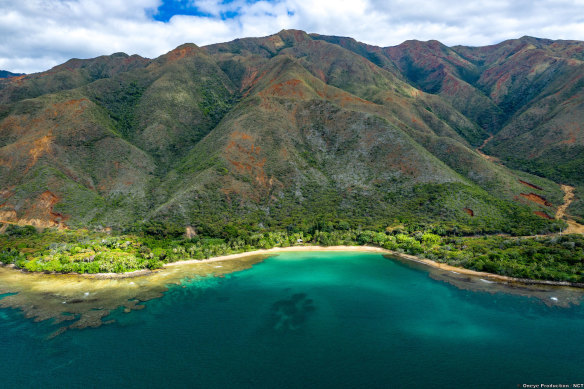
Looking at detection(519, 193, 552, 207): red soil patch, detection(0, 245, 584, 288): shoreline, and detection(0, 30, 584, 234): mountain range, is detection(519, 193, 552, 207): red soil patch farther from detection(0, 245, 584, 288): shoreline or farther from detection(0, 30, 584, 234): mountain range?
detection(0, 245, 584, 288): shoreline

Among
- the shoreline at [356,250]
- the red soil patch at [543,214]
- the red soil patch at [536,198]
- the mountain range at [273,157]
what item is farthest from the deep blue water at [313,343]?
the red soil patch at [536,198]

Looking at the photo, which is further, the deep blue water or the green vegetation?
the green vegetation

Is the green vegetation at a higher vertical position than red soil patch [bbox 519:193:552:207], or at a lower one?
lower

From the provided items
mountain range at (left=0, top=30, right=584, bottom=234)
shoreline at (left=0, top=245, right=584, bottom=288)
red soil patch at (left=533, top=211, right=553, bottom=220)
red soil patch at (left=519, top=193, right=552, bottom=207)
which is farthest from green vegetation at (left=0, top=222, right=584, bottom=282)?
red soil patch at (left=519, top=193, right=552, bottom=207)

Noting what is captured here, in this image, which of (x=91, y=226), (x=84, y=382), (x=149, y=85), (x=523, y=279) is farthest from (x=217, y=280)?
(x=149, y=85)

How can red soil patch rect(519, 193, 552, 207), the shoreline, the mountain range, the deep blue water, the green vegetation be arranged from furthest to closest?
red soil patch rect(519, 193, 552, 207) → the mountain range → the green vegetation → the shoreline → the deep blue water

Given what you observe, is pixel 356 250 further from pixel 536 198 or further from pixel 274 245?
pixel 536 198

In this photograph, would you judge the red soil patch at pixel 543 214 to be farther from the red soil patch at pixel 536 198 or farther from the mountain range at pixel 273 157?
the red soil patch at pixel 536 198
